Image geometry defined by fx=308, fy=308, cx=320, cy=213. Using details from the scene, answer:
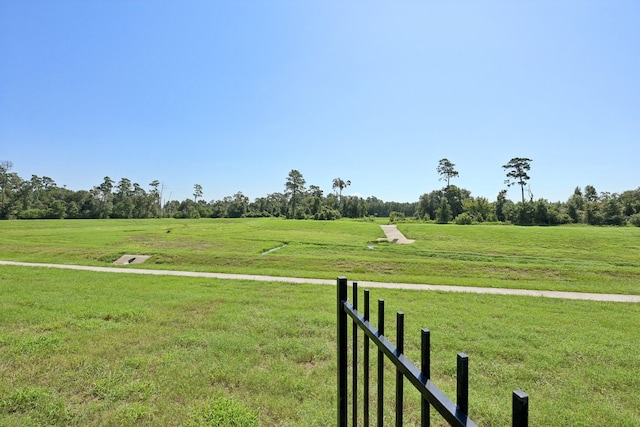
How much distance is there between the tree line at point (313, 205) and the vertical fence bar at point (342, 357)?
151ft

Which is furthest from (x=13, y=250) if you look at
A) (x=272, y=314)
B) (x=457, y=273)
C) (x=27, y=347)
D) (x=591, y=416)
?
(x=591, y=416)

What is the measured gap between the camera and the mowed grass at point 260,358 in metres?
2.91

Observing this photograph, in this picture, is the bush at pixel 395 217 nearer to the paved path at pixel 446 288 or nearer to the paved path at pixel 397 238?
the paved path at pixel 397 238

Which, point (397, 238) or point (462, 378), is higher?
point (462, 378)

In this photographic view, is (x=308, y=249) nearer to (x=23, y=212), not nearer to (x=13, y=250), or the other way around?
(x=13, y=250)

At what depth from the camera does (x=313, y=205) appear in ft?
218

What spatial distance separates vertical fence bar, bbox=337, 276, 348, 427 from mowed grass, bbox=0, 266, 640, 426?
1.06m

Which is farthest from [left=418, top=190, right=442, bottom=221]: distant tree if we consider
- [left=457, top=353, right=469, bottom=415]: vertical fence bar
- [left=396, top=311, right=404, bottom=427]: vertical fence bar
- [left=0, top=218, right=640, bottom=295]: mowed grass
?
[left=457, top=353, right=469, bottom=415]: vertical fence bar

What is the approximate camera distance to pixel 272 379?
3.45 m

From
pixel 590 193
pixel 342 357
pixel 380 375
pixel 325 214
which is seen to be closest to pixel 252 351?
pixel 342 357

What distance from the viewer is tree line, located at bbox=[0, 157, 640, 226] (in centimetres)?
4365

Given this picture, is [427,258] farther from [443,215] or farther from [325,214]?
[325,214]

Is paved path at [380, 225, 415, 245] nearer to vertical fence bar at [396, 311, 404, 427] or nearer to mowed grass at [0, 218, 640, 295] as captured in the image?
mowed grass at [0, 218, 640, 295]

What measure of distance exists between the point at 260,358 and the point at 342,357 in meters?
2.43
